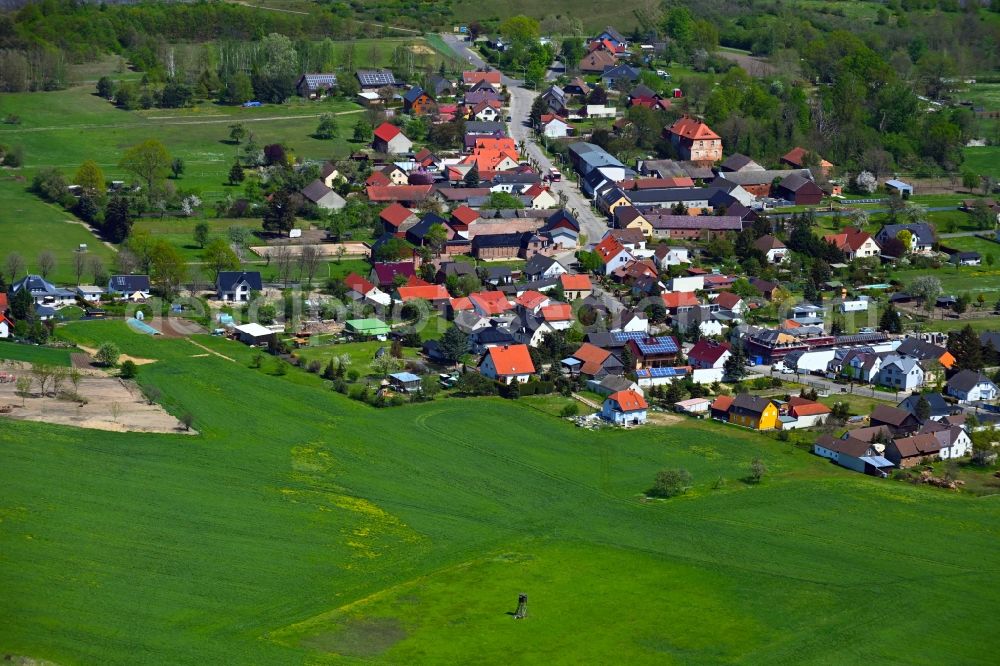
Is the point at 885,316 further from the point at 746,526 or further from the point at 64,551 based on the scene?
the point at 64,551

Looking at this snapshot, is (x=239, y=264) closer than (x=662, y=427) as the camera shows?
No

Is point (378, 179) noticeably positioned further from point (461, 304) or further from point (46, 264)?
point (46, 264)

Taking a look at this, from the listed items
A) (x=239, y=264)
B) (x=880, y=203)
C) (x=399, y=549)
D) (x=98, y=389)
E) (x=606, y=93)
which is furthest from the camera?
(x=606, y=93)

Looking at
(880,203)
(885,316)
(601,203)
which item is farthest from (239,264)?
(880,203)

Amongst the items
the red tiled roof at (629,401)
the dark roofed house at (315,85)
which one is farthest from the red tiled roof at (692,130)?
the red tiled roof at (629,401)

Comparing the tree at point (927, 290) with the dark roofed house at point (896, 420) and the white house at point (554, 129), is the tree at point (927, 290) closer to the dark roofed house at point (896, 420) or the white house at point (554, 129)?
the dark roofed house at point (896, 420)


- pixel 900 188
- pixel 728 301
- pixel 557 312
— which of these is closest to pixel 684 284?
pixel 728 301
